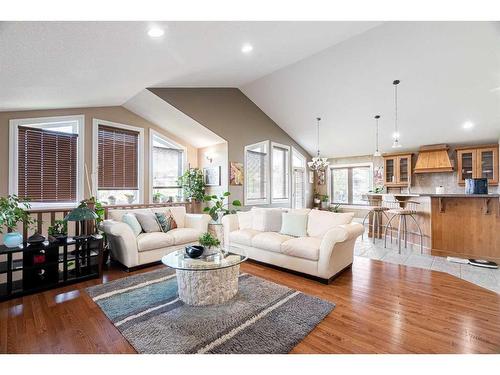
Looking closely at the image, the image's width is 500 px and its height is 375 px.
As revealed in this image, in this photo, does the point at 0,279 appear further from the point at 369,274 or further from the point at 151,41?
the point at 369,274

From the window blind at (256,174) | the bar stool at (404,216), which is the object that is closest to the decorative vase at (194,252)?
the window blind at (256,174)

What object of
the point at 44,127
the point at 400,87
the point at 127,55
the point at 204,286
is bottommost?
the point at 204,286

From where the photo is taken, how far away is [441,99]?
16.6 feet

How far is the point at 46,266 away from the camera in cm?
297

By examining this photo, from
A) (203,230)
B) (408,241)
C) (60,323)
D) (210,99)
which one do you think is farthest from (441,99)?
(60,323)

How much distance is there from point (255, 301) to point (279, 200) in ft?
16.5

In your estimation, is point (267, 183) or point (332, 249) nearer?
point (332, 249)

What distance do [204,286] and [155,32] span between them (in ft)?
8.79

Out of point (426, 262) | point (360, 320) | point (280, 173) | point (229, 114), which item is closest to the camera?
point (360, 320)

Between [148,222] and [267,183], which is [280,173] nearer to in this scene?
[267,183]

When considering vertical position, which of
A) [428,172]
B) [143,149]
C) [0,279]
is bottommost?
[0,279]

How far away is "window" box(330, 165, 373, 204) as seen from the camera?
8180 mm

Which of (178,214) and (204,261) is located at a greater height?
(178,214)

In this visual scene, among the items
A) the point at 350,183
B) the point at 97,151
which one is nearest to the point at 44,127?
the point at 97,151
